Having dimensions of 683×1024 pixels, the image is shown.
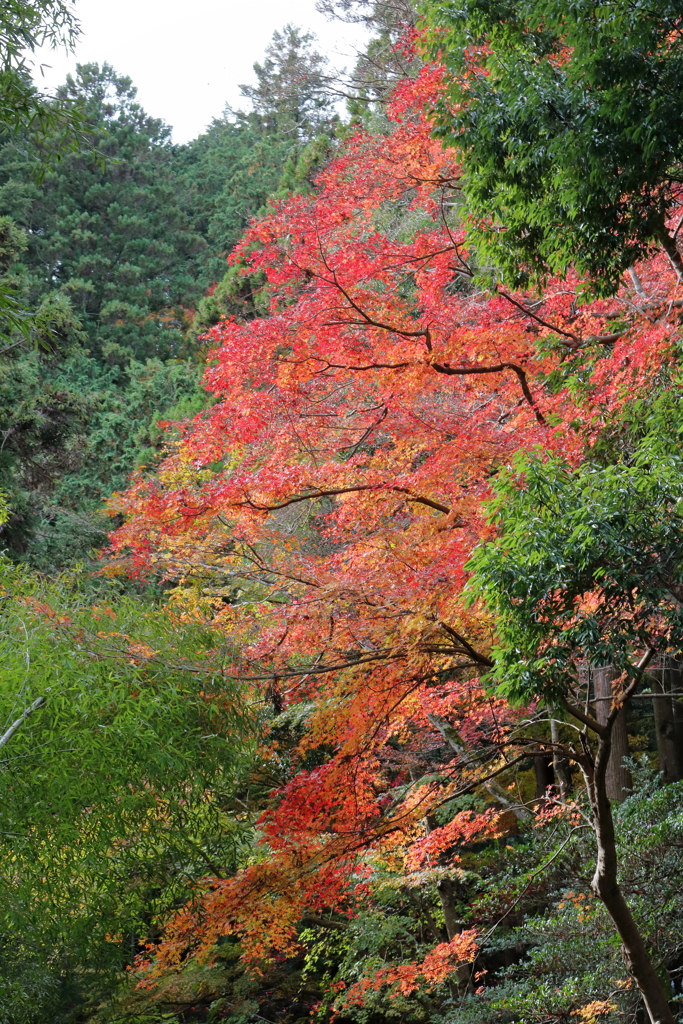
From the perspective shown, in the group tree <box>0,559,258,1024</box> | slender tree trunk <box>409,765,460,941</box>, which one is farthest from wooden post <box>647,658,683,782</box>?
tree <box>0,559,258,1024</box>

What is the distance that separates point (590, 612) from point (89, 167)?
23.9m

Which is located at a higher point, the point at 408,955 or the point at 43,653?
the point at 43,653

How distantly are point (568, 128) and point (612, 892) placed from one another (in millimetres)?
4406

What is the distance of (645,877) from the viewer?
6.81m

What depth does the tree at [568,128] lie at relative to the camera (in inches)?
153

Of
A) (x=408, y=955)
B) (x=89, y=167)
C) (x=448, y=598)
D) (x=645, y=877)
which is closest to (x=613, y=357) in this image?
(x=448, y=598)

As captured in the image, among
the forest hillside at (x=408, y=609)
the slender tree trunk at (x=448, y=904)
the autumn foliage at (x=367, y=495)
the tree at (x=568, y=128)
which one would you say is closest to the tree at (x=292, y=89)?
the forest hillside at (x=408, y=609)

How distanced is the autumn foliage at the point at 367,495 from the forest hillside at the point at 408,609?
43 mm

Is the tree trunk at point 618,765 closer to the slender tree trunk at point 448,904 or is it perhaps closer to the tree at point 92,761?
the slender tree trunk at point 448,904

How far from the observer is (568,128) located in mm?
4117

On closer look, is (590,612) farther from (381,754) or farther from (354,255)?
(381,754)

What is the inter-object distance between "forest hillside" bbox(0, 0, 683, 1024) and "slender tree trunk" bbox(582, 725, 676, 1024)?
0.08 feet

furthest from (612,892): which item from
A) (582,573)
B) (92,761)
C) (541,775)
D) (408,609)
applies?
(541,775)

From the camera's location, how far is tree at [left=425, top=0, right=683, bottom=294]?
3.88 m
